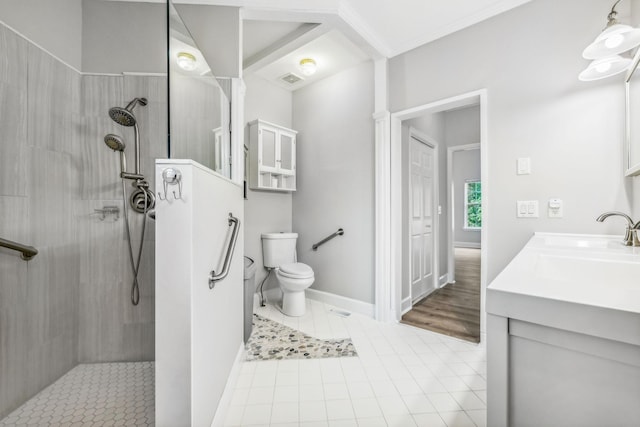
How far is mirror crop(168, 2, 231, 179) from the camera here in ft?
3.71

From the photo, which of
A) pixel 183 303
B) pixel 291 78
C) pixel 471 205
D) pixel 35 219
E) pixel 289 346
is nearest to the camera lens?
pixel 183 303

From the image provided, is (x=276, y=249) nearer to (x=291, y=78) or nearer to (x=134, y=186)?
(x=134, y=186)

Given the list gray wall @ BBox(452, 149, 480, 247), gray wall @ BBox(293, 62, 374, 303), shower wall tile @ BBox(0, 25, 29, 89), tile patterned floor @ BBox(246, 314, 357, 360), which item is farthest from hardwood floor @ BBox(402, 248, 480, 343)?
gray wall @ BBox(452, 149, 480, 247)

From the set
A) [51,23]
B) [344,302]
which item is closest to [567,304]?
[344,302]

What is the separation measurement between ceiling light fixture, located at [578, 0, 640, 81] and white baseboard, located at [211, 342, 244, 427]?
2599 mm

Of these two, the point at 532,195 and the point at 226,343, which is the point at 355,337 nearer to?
the point at 226,343

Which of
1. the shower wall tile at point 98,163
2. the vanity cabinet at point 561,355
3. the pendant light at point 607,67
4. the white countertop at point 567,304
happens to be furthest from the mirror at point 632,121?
the shower wall tile at point 98,163

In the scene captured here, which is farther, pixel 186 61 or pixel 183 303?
pixel 186 61

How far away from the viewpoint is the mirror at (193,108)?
1131 mm

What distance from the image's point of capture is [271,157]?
2967 millimetres

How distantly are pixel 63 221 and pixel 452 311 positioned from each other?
134 inches

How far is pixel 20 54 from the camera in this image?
1.44 meters

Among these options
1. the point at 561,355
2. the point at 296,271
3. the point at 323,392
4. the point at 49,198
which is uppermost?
the point at 49,198

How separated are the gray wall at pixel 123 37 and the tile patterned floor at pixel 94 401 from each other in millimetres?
2022
